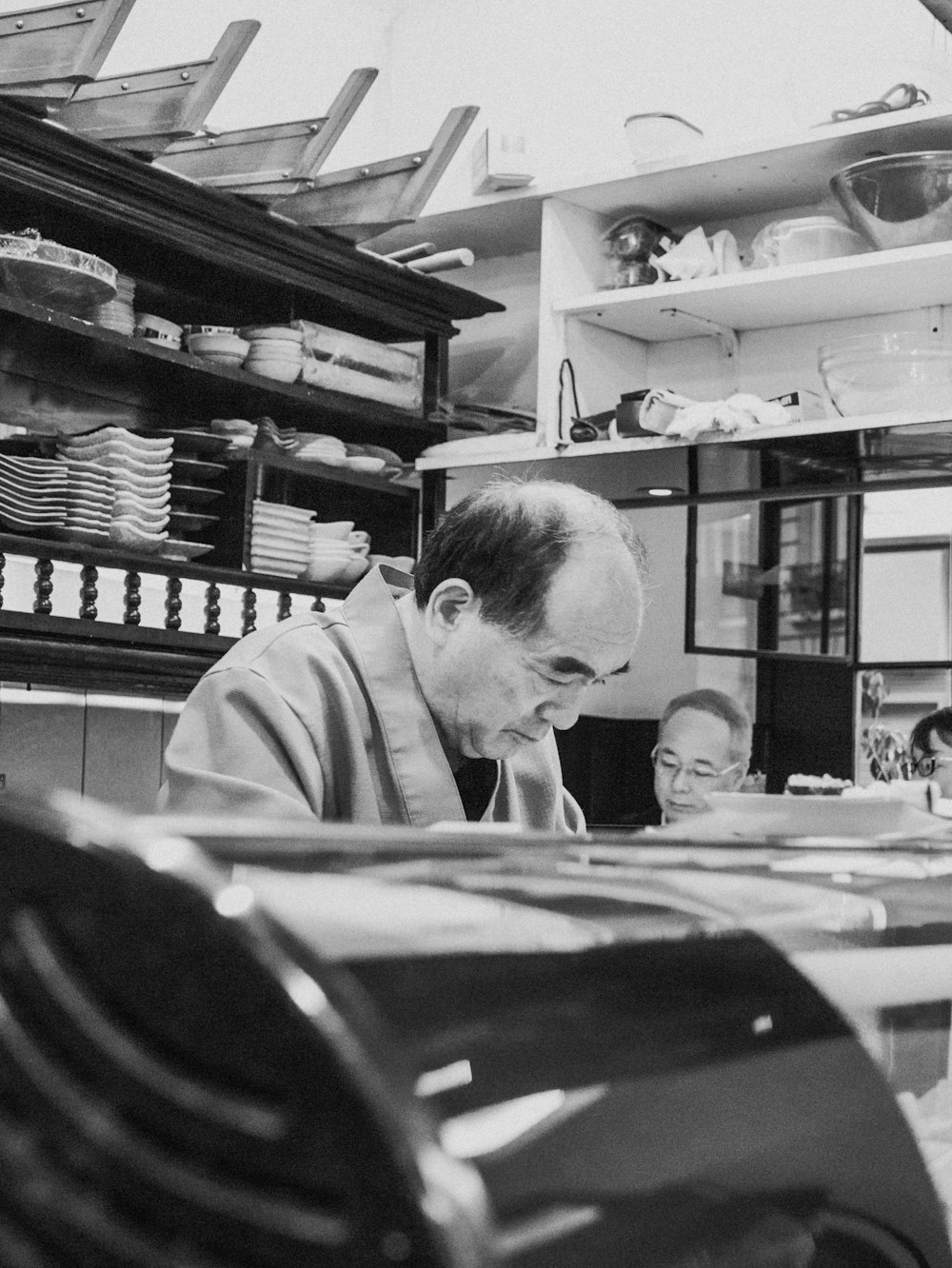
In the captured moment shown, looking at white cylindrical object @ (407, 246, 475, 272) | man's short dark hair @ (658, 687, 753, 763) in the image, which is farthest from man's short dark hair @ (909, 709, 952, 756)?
white cylindrical object @ (407, 246, 475, 272)

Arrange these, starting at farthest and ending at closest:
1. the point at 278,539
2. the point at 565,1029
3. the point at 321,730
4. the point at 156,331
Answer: the point at 278,539, the point at 156,331, the point at 321,730, the point at 565,1029

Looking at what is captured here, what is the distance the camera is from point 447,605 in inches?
71.7

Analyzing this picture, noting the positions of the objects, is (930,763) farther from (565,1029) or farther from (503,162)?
(565,1029)

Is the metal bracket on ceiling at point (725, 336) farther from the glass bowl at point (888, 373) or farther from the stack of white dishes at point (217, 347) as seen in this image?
the stack of white dishes at point (217, 347)

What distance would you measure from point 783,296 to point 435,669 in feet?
8.50

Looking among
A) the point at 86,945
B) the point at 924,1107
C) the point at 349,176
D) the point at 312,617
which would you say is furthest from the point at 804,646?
the point at 86,945

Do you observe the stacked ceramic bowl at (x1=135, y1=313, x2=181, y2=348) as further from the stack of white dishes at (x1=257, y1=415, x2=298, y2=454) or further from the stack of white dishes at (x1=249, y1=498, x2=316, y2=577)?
the stack of white dishes at (x1=249, y1=498, x2=316, y2=577)

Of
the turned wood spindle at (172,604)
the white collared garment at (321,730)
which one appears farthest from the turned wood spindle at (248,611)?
the white collared garment at (321,730)

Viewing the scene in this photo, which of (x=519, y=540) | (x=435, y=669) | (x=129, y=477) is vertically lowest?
(x=435, y=669)

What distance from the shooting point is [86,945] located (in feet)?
1.87

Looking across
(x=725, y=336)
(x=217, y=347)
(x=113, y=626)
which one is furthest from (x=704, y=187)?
(x=113, y=626)

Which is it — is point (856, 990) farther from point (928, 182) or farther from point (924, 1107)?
point (928, 182)

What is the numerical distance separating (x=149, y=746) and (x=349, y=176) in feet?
5.20

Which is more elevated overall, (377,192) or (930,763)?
(377,192)
